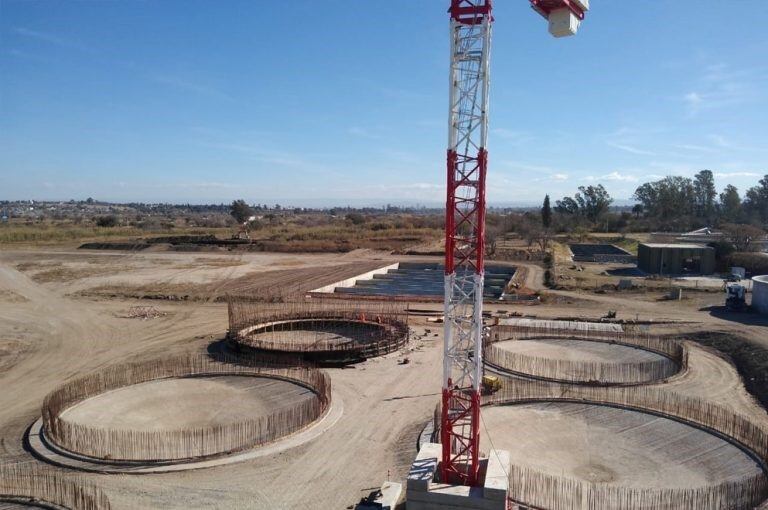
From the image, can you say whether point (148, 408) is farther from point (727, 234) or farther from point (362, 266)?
point (727, 234)

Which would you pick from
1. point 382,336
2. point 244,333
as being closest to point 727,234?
point 382,336

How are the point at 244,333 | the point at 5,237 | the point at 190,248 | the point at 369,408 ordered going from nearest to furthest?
the point at 369,408
the point at 244,333
the point at 190,248
the point at 5,237

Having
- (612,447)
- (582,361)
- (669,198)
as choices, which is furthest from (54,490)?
(669,198)

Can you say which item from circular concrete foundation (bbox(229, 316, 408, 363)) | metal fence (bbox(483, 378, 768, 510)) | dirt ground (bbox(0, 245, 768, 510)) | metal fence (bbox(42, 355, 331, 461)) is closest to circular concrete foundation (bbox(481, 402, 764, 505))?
metal fence (bbox(483, 378, 768, 510))

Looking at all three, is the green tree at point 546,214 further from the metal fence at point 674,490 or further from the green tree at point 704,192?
the metal fence at point 674,490

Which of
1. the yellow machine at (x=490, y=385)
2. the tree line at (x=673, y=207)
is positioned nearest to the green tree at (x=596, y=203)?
the tree line at (x=673, y=207)

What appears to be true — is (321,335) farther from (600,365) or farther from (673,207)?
(673,207)
